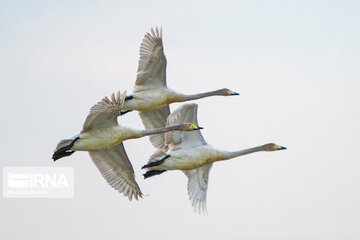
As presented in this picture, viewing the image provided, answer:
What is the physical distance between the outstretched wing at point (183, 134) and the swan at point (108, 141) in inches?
32.6

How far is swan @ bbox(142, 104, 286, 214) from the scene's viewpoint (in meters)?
28.3

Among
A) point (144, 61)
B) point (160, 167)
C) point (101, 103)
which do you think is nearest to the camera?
point (101, 103)

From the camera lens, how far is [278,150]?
96.1ft

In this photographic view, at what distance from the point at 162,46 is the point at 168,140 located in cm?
365

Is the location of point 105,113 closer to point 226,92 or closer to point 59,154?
point 59,154

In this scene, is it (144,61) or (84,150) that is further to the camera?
(144,61)

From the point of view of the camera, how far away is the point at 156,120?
32.4m

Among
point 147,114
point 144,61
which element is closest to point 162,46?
point 144,61

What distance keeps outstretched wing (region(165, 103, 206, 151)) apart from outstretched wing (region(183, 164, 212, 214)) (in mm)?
1468

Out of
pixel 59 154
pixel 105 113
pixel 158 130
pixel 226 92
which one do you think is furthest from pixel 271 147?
pixel 59 154

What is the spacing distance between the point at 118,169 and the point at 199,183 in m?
2.87

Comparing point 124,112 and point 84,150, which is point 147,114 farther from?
point 84,150

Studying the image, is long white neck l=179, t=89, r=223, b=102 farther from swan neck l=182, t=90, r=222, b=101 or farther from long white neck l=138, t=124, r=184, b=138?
long white neck l=138, t=124, r=184, b=138

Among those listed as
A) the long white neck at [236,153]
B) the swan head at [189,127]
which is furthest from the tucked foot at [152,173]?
the long white neck at [236,153]
